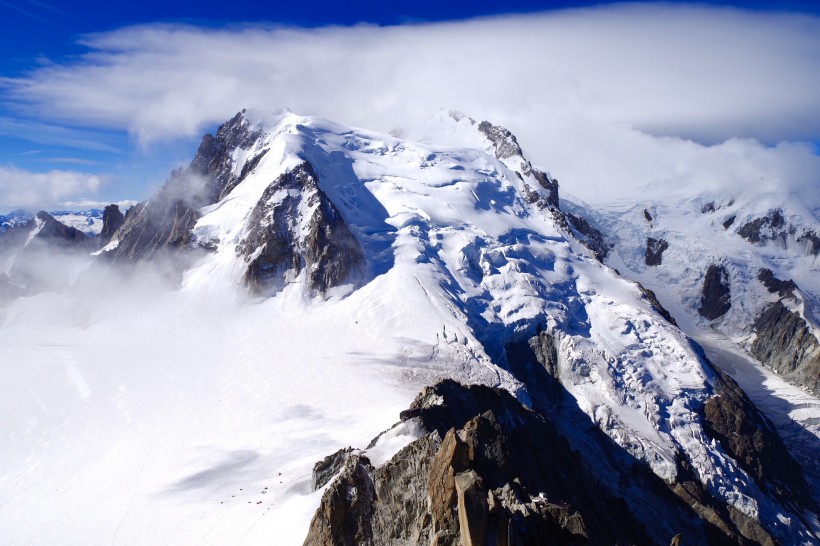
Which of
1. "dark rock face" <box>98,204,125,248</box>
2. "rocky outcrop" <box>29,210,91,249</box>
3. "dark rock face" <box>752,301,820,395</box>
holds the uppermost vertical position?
"dark rock face" <box>98,204,125,248</box>

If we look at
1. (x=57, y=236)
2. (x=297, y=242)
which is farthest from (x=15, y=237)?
(x=297, y=242)

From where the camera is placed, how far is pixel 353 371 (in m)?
81.0

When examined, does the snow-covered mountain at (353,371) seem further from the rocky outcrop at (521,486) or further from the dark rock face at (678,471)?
the dark rock face at (678,471)

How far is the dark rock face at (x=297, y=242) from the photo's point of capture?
10475 centimetres

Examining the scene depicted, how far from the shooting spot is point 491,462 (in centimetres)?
4188

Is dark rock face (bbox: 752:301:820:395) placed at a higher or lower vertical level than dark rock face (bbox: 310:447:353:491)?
lower

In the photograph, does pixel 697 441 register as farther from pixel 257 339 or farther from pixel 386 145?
pixel 386 145

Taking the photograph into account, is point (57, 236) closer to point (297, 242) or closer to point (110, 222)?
point (110, 222)

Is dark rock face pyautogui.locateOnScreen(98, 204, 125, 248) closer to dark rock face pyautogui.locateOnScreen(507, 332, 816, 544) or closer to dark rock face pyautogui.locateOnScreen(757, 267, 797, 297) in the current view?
dark rock face pyautogui.locateOnScreen(507, 332, 816, 544)

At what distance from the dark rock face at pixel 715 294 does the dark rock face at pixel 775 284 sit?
11.5 metres

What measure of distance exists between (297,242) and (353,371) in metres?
36.2

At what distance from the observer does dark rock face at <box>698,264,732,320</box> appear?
183875 millimetres

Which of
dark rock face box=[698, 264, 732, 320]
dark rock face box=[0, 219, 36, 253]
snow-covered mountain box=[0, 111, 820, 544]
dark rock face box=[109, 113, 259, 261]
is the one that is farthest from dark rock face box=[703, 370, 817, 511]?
dark rock face box=[0, 219, 36, 253]

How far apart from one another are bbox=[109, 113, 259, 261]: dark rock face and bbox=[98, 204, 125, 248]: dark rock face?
339 inches
